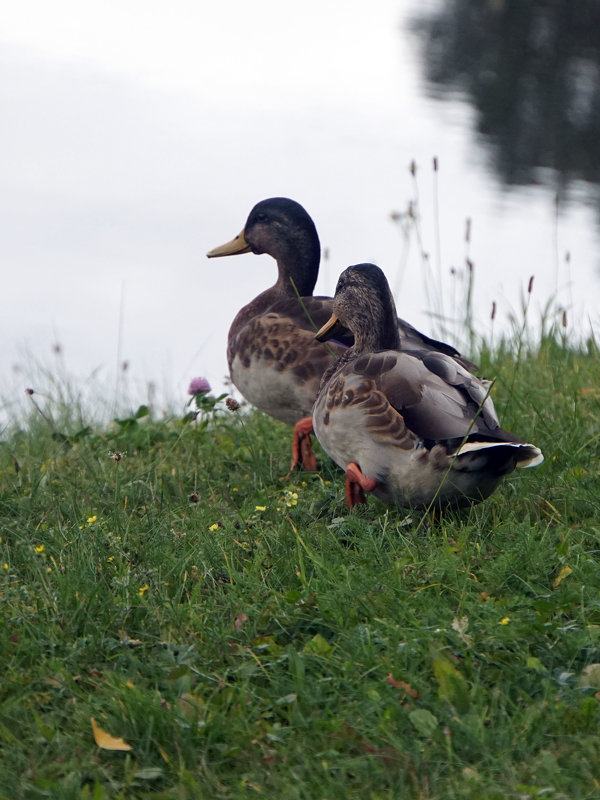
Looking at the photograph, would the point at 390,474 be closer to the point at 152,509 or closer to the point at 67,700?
the point at 152,509

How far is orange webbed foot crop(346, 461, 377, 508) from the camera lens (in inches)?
148

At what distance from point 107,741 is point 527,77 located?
17.5 m

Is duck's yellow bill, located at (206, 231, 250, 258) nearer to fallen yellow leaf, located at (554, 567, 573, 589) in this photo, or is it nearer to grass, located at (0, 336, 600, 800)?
grass, located at (0, 336, 600, 800)

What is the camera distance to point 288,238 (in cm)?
552

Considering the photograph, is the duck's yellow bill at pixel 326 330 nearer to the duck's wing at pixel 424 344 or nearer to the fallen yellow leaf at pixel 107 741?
the duck's wing at pixel 424 344

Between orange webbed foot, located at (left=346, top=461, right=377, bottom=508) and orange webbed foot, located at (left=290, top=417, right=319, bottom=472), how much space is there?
73 cm

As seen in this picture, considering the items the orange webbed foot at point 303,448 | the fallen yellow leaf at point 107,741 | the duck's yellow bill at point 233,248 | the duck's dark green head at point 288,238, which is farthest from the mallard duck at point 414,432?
the duck's yellow bill at point 233,248

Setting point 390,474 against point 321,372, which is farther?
point 321,372

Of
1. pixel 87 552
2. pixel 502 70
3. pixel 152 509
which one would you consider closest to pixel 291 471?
pixel 152 509

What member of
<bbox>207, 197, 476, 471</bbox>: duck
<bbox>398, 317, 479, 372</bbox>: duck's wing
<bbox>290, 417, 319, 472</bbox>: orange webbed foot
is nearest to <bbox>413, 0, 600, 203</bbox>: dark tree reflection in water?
<bbox>207, 197, 476, 471</bbox>: duck

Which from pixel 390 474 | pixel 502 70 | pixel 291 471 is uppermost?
pixel 502 70

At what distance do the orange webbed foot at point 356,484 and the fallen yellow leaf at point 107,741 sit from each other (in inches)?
57.3

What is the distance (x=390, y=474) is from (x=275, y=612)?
78cm

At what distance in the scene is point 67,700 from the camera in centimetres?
284
